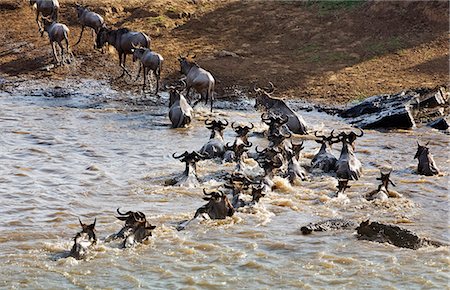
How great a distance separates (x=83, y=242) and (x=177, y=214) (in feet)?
6.66

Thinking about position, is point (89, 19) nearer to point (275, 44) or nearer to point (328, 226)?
point (275, 44)

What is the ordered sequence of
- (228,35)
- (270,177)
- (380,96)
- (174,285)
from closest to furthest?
(174,285), (270,177), (380,96), (228,35)

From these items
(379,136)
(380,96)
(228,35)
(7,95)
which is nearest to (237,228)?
(379,136)

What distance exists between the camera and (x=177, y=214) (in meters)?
11.2

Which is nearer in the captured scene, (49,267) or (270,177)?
(49,267)

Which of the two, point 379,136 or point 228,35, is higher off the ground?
point 228,35

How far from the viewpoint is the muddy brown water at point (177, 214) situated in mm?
9039

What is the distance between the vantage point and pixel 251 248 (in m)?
9.93

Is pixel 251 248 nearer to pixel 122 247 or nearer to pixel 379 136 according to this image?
pixel 122 247

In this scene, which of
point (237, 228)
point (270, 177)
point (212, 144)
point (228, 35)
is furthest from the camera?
point (228, 35)

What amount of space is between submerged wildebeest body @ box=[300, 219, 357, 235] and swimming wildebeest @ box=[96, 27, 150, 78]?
11.8m

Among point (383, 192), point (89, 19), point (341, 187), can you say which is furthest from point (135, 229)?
point (89, 19)

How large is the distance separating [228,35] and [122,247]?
54.1 ft

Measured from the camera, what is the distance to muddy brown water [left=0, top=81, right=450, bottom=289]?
9.04 metres
